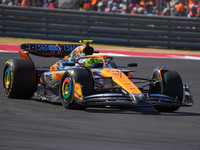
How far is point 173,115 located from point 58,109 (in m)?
1.98

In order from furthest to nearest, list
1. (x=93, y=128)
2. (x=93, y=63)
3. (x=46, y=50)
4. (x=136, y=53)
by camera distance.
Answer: (x=136, y=53), (x=46, y=50), (x=93, y=63), (x=93, y=128)

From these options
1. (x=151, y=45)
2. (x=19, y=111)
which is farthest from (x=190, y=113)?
(x=151, y=45)

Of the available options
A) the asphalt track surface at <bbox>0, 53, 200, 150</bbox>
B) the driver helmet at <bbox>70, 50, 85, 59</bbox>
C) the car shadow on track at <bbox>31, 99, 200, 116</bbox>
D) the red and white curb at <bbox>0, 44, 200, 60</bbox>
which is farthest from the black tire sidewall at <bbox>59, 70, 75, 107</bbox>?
the red and white curb at <bbox>0, 44, 200, 60</bbox>

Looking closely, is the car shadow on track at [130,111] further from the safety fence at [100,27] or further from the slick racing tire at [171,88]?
the safety fence at [100,27]

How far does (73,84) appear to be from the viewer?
7.87m

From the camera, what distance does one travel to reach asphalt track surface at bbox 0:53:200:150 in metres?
5.42

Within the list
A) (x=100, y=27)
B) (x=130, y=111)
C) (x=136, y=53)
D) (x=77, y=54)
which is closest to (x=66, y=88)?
(x=130, y=111)

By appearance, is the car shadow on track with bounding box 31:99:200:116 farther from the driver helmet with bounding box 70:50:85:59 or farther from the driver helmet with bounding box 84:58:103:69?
the driver helmet with bounding box 70:50:85:59

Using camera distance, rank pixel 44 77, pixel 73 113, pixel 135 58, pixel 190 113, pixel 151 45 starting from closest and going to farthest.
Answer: pixel 73 113 < pixel 190 113 < pixel 44 77 < pixel 135 58 < pixel 151 45

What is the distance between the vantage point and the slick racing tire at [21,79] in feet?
29.8

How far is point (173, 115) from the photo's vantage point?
808cm

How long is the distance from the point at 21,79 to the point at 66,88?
133 cm

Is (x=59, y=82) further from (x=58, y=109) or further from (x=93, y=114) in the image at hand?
(x=93, y=114)

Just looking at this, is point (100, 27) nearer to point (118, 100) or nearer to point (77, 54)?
point (77, 54)
